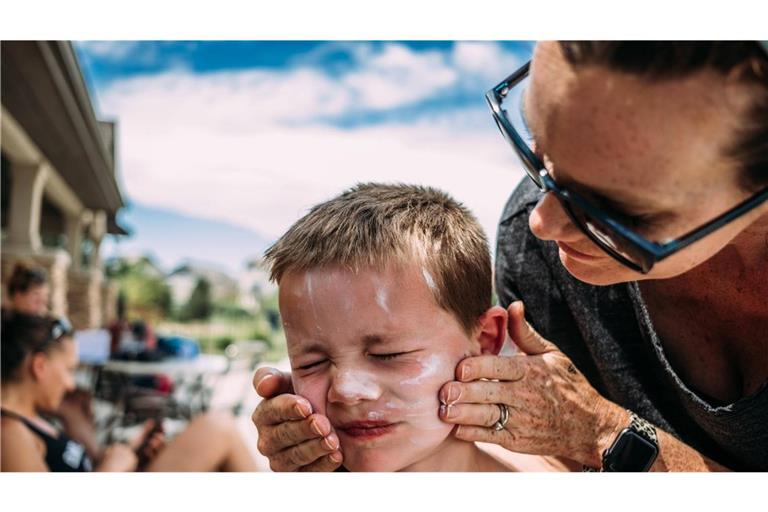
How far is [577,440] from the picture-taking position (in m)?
1.34

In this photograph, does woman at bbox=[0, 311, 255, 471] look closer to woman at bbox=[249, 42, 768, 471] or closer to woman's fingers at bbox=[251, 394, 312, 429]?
woman's fingers at bbox=[251, 394, 312, 429]

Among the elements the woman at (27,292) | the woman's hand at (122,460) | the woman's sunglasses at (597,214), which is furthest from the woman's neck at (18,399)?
the woman's sunglasses at (597,214)

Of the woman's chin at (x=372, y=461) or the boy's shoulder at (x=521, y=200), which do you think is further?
the boy's shoulder at (x=521, y=200)

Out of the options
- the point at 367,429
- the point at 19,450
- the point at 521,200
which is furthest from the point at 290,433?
the point at 19,450

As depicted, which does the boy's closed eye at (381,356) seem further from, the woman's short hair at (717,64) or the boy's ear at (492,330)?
the woman's short hair at (717,64)

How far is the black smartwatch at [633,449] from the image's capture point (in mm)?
1324

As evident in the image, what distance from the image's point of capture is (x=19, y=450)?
7.62 feet

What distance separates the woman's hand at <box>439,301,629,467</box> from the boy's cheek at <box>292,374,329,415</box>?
0.20 m

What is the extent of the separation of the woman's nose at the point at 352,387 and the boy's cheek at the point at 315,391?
0.05 feet

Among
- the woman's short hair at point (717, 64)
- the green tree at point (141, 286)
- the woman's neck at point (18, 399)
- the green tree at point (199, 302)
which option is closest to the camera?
the woman's short hair at point (717, 64)

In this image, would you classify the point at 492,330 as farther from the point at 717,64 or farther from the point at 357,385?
the point at 717,64

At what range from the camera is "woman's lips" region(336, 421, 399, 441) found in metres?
1.22
